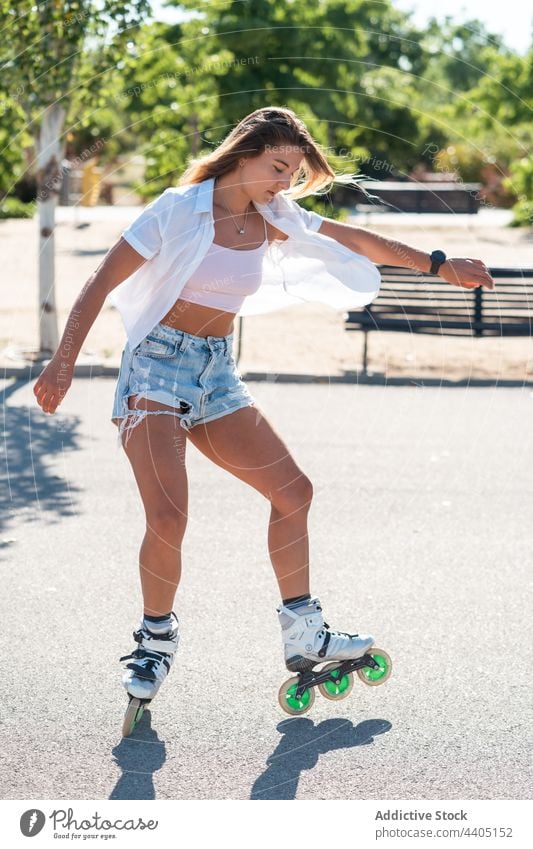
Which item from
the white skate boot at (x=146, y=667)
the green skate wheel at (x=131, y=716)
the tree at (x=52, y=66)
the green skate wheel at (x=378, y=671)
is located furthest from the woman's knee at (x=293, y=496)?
the tree at (x=52, y=66)

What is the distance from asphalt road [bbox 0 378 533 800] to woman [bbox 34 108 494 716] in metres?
0.26

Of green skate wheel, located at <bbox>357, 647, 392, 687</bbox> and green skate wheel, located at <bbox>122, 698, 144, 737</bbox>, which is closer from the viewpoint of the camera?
green skate wheel, located at <bbox>122, 698, 144, 737</bbox>

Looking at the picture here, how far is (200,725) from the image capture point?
3998mm

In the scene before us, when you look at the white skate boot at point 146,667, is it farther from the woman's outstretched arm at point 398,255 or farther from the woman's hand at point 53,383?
the woman's outstretched arm at point 398,255

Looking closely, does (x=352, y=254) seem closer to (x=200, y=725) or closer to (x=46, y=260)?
(x=200, y=725)

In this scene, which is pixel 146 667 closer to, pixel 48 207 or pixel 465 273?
pixel 465 273

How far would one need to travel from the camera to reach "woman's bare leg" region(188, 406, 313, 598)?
4.02 m

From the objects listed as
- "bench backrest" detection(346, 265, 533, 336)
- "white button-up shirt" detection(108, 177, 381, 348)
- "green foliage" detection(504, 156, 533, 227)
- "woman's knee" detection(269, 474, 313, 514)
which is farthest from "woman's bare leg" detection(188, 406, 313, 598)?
"green foliage" detection(504, 156, 533, 227)

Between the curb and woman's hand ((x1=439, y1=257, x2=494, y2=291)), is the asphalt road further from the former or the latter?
the curb

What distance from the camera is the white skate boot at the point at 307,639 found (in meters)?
4.11

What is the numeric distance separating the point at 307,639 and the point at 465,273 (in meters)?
1.34

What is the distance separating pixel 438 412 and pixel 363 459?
A: 185 centimetres

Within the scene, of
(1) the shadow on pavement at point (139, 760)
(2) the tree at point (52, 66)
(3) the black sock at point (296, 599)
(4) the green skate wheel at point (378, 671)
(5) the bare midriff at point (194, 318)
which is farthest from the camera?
(2) the tree at point (52, 66)

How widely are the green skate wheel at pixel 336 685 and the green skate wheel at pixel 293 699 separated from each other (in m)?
0.08
